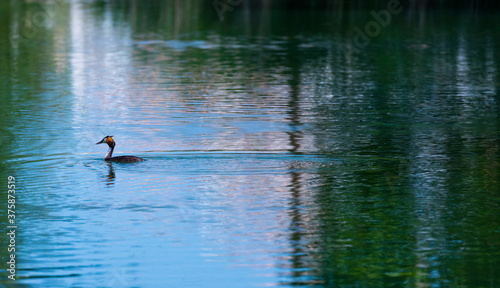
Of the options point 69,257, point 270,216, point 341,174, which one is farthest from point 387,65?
point 69,257

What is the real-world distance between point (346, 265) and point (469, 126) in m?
10.8

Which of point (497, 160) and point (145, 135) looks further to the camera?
point (145, 135)

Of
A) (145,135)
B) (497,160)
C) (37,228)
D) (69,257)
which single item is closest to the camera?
(69,257)

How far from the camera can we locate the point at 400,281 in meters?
11.3

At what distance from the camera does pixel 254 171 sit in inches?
660

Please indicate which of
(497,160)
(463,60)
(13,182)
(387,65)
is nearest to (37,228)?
(13,182)

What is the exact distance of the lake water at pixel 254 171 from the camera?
12.0 m

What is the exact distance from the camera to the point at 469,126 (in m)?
22.0

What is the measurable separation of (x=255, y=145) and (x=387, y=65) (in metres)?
17.1

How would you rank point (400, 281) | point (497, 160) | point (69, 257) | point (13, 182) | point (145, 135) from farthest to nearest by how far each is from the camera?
point (145, 135)
point (497, 160)
point (13, 182)
point (69, 257)
point (400, 281)

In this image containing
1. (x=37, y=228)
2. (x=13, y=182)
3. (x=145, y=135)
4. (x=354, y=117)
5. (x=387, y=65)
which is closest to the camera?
(x=37, y=228)

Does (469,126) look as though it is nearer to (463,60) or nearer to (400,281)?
(400,281)

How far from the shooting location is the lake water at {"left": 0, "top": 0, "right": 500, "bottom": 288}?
12.0 meters

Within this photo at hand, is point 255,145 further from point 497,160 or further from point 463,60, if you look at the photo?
point 463,60
